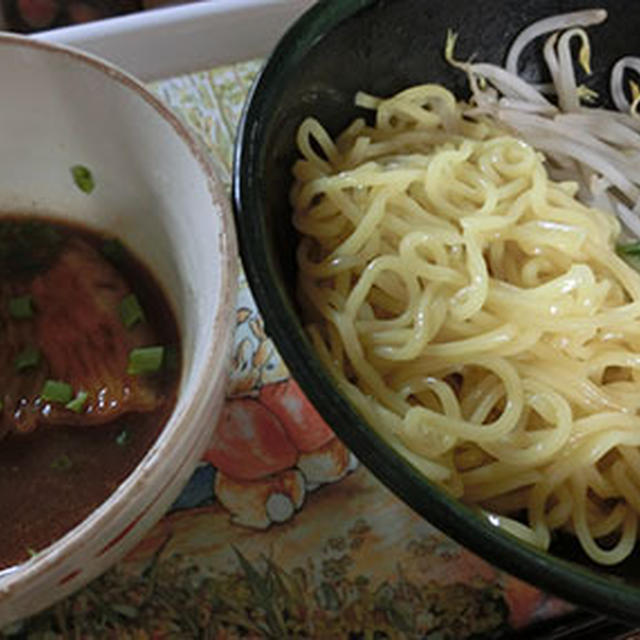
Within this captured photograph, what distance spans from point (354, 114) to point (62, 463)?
61 centimetres

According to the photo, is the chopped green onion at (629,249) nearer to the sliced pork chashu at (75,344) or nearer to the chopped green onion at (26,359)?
the sliced pork chashu at (75,344)

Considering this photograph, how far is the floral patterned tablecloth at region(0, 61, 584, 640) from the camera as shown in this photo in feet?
3.18

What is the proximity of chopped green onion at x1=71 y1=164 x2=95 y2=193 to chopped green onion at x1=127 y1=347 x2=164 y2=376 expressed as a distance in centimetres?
23

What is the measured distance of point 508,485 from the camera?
956 mm

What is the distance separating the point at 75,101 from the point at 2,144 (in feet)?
0.42

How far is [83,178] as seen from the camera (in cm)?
103

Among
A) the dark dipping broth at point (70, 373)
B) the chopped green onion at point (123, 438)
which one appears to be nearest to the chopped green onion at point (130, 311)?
the dark dipping broth at point (70, 373)

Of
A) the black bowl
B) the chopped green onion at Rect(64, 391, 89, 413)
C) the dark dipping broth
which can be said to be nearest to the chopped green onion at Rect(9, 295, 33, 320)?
the dark dipping broth

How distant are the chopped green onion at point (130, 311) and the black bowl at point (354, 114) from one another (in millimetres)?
144

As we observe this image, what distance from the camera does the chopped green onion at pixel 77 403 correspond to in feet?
2.99

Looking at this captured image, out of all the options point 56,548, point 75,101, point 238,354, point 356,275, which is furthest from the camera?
point 238,354

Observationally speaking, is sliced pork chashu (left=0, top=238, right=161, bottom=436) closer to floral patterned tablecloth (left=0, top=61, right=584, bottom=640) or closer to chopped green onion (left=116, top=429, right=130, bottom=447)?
chopped green onion (left=116, top=429, right=130, bottom=447)

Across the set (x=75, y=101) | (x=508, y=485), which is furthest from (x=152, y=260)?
(x=508, y=485)

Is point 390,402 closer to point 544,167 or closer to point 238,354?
point 238,354
